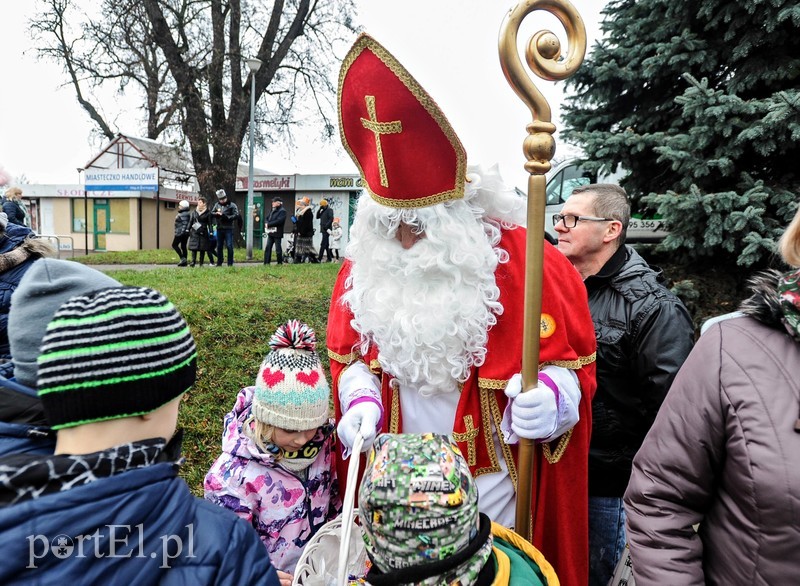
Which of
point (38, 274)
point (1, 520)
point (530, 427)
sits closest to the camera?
point (1, 520)

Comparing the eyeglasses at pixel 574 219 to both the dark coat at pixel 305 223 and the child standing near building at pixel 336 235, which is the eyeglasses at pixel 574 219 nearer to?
the dark coat at pixel 305 223

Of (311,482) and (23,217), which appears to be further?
(23,217)

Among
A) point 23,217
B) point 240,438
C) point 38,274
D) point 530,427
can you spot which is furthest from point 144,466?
point 23,217

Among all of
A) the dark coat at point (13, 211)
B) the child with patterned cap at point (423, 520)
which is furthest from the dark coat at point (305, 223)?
the child with patterned cap at point (423, 520)

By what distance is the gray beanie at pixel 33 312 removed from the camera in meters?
1.28

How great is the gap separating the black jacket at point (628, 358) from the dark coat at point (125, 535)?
5.44 ft

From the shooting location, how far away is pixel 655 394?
215 cm

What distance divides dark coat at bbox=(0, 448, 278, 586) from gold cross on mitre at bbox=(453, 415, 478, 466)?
0.88 m

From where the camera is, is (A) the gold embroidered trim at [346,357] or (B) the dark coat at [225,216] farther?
(B) the dark coat at [225,216]

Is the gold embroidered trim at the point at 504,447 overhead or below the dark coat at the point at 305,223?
below

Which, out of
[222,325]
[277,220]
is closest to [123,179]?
[277,220]

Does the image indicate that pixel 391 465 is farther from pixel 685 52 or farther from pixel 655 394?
pixel 685 52

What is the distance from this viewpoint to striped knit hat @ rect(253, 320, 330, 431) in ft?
6.05

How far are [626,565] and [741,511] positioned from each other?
114 cm
